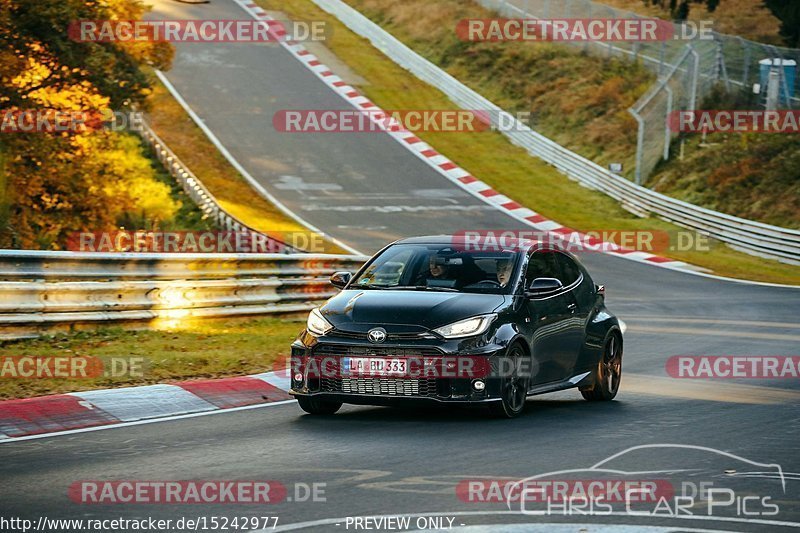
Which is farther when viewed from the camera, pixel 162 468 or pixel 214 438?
pixel 214 438

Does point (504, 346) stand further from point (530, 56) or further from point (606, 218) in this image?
point (530, 56)

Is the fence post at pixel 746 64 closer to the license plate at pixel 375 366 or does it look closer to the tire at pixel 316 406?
the tire at pixel 316 406

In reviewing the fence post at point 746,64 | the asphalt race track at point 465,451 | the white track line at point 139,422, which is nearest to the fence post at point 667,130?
the fence post at point 746,64

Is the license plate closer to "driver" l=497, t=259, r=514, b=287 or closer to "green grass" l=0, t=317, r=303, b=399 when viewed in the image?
"driver" l=497, t=259, r=514, b=287

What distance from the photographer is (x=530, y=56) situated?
5100 cm

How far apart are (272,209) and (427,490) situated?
2803cm

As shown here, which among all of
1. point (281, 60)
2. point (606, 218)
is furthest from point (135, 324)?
point (281, 60)

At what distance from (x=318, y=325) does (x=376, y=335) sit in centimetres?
62

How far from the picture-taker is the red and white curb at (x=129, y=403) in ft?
32.9

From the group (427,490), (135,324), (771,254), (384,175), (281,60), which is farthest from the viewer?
(281,60)

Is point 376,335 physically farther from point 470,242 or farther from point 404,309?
point 470,242

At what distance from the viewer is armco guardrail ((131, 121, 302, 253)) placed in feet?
94.0

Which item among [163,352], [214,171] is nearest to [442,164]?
[214,171]

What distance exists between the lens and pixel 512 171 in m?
41.1
